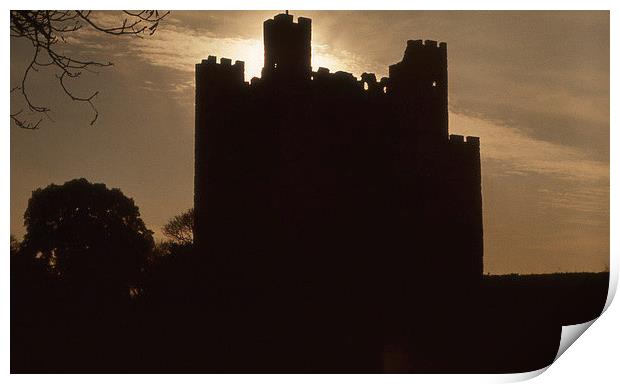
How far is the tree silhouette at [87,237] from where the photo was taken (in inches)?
225

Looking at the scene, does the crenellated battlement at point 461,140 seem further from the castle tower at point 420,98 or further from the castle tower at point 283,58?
the castle tower at point 283,58

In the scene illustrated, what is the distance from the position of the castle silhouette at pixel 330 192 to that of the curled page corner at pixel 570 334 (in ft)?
4.23

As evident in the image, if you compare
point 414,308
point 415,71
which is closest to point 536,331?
point 414,308

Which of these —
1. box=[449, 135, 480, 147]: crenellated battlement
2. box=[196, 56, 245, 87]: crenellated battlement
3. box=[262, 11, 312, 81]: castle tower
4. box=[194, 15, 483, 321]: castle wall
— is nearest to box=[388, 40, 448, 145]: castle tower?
box=[194, 15, 483, 321]: castle wall

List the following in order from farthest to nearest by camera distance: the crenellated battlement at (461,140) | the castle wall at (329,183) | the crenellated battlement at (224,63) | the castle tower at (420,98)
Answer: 1. the crenellated battlement at (461,140)
2. the castle tower at (420,98)
3. the crenellated battlement at (224,63)
4. the castle wall at (329,183)

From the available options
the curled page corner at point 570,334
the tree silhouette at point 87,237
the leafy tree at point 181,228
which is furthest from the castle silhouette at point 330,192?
the curled page corner at point 570,334

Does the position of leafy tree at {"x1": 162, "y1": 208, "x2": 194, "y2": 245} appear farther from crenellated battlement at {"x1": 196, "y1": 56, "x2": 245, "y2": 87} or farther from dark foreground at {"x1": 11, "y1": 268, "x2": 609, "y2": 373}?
crenellated battlement at {"x1": 196, "y1": 56, "x2": 245, "y2": 87}

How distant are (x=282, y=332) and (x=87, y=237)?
3001 mm

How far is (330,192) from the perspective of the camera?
7.96 meters

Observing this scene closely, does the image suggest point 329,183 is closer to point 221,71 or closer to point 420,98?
point 221,71

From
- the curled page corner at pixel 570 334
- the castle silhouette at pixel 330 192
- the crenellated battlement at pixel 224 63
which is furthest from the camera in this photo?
the crenellated battlement at pixel 224 63
